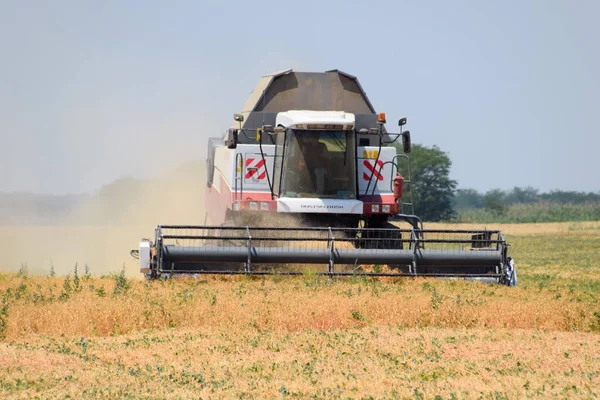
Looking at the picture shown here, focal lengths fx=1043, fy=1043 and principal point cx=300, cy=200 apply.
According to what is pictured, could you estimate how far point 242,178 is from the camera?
17031mm

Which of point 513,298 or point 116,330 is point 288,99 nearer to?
point 513,298

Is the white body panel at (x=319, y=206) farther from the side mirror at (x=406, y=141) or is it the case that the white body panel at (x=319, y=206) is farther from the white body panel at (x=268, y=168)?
the side mirror at (x=406, y=141)

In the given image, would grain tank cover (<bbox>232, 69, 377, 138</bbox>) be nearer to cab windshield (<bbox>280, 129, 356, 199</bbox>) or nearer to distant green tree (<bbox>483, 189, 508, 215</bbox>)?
cab windshield (<bbox>280, 129, 356, 199</bbox>)

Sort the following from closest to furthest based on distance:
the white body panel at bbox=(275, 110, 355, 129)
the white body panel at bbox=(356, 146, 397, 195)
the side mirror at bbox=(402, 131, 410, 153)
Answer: the white body panel at bbox=(275, 110, 355, 129), the side mirror at bbox=(402, 131, 410, 153), the white body panel at bbox=(356, 146, 397, 195)

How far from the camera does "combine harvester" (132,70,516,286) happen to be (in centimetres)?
1518

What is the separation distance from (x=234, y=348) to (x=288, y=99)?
889 centimetres

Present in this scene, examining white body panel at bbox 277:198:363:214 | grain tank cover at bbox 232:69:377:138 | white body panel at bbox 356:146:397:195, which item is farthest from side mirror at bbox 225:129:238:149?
white body panel at bbox 356:146:397:195

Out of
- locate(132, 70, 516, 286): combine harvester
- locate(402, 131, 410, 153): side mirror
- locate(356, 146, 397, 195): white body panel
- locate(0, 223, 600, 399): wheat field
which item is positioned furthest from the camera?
locate(356, 146, 397, 195): white body panel

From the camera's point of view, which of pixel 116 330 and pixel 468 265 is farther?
pixel 468 265

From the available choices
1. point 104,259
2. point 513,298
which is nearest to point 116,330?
point 513,298

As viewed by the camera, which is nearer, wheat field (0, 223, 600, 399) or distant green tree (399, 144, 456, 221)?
wheat field (0, 223, 600, 399)

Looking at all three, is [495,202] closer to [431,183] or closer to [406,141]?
[431,183]

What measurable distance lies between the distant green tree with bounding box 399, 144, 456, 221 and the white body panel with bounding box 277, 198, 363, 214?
66.9 metres

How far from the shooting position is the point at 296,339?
1034 cm
